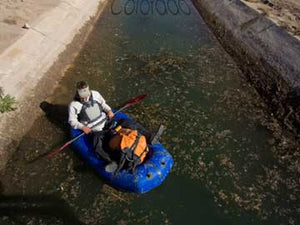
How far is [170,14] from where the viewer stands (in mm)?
19719

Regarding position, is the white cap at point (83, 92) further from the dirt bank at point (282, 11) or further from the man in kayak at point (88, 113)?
the dirt bank at point (282, 11)

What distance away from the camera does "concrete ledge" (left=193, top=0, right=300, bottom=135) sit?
11.6 m

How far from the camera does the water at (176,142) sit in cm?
817

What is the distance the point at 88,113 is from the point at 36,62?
490 cm

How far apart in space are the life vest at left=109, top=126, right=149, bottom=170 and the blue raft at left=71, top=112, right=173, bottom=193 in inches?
8.4

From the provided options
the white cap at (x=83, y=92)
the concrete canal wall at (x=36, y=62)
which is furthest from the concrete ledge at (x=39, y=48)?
the white cap at (x=83, y=92)

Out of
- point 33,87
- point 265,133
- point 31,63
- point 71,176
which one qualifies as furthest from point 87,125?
point 265,133


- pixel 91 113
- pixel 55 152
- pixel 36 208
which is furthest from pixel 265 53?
pixel 36 208

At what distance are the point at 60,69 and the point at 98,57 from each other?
1969 millimetres

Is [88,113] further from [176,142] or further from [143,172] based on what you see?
[176,142]

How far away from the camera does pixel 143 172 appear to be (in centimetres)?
808

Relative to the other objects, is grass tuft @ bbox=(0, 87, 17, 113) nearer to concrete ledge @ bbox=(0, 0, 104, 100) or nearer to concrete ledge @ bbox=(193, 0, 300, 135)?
concrete ledge @ bbox=(0, 0, 104, 100)

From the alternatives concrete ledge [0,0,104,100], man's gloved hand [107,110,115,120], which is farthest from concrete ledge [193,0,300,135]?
concrete ledge [0,0,104,100]

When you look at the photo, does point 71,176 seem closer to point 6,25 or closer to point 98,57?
point 98,57
